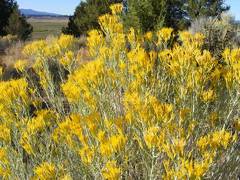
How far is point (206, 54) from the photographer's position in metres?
2.78

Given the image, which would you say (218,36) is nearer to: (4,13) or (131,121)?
(131,121)

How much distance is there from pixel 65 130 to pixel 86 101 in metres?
0.40

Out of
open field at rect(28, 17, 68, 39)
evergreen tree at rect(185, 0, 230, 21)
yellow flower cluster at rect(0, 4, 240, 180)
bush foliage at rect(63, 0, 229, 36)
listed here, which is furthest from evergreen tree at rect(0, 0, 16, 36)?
yellow flower cluster at rect(0, 4, 240, 180)

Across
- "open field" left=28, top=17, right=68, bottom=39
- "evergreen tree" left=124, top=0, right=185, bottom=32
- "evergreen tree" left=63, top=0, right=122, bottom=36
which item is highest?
"evergreen tree" left=124, top=0, right=185, bottom=32

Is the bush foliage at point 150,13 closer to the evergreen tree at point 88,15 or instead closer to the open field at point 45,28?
the evergreen tree at point 88,15

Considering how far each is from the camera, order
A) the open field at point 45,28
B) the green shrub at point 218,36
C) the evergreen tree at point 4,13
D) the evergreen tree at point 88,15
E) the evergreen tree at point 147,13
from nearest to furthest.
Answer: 1. the green shrub at point 218,36
2. the evergreen tree at point 147,13
3. the evergreen tree at point 88,15
4. the evergreen tree at point 4,13
5. the open field at point 45,28

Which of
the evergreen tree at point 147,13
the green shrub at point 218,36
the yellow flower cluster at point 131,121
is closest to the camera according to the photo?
the yellow flower cluster at point 131,121

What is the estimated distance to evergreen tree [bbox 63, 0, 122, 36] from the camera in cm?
2122

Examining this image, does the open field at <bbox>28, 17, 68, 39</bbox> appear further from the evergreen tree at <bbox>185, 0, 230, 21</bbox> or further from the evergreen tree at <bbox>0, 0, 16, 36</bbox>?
the evergreen tree at <bbox>185, 0, 230, 21</bbox>

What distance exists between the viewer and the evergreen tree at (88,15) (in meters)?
21.2

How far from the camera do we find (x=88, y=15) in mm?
22172

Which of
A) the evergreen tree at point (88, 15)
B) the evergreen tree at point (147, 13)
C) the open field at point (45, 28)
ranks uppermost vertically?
the evergreen tree at point (147, 13)

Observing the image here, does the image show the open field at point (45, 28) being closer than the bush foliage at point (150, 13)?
No

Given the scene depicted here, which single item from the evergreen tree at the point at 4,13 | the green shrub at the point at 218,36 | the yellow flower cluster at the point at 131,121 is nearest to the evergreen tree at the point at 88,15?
the evergreen tree at the point at 4,13
